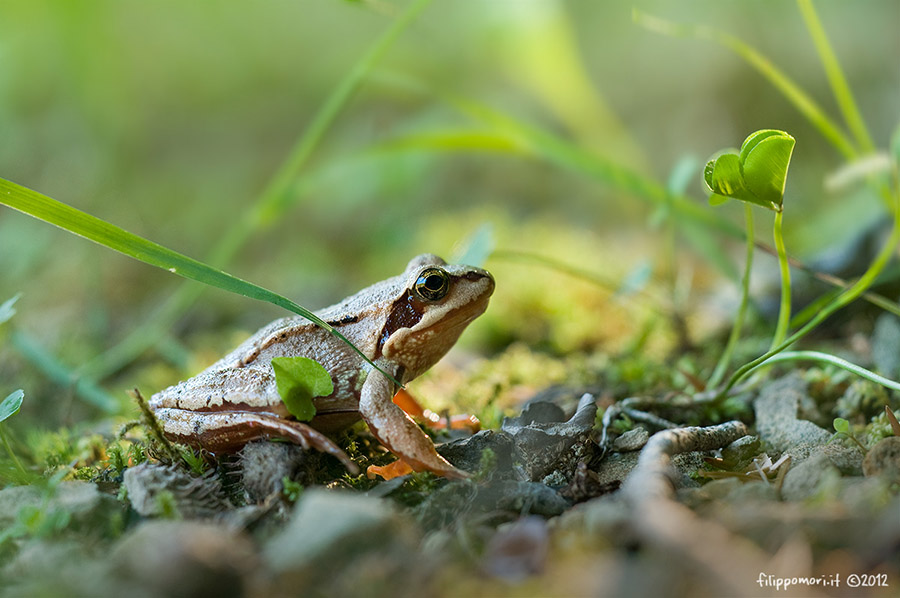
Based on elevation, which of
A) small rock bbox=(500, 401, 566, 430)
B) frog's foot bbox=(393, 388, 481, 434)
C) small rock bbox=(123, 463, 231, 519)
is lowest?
small rock bbox=(123, 463, 231, 519)

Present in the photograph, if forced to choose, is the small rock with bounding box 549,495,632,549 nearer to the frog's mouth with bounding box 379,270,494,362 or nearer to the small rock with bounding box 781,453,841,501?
the small rock with bounding box 781,453,841,501

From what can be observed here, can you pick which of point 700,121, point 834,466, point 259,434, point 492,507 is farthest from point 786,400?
point 700,121

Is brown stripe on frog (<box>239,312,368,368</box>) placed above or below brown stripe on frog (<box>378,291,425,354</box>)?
below

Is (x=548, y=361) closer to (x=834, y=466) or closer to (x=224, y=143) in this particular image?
(x=834, y=466)

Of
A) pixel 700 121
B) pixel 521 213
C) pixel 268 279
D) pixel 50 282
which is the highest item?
pixel 700 121

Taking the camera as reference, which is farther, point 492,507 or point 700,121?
point 700,121

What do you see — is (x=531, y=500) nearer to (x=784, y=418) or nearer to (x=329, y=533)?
(x=329, y=533)

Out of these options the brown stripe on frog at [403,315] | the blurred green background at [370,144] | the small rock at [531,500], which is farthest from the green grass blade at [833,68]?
the small rock at [531,500]

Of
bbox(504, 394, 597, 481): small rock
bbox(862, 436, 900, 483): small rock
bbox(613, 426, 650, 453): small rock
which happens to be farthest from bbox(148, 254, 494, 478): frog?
bbox(862, 436, 900, 483): small rock
